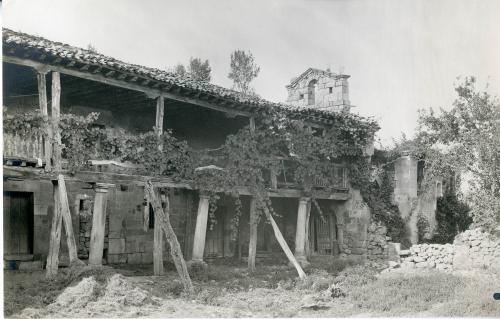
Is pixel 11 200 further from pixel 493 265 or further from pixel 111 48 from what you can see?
pixel 493 265

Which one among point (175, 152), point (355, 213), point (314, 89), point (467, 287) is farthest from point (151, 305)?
point (314, 89)

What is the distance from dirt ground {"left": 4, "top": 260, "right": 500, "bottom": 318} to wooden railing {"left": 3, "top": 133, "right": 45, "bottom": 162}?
2408mm

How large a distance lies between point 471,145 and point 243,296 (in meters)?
9.28

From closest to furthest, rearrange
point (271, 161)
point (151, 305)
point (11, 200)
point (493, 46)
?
point (151, 305) → point (493, 46) → point (11, 200) → point (271, 161)

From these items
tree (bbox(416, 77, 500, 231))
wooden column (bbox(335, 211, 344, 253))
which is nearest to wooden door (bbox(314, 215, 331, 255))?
wooden column (bbox(335, 211, 344, 253))

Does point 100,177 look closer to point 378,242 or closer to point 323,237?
point 323,237

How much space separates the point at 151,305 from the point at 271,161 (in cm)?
616

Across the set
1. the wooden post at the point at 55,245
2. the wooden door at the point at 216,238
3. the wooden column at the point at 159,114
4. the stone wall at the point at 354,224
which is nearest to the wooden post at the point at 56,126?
the wooden post at the point at 55,245

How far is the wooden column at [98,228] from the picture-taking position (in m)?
11.5

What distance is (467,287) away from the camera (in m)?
11.4

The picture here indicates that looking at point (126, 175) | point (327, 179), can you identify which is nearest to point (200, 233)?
point (126, 175)

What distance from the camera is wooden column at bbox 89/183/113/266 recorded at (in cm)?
1150

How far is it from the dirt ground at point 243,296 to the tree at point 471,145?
2.72 m

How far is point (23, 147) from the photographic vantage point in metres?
10.6
